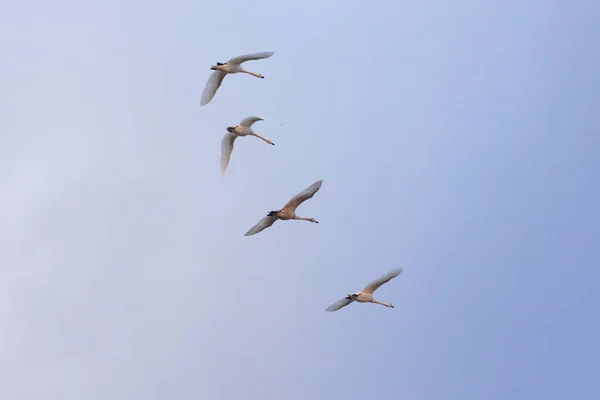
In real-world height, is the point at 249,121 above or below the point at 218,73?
below

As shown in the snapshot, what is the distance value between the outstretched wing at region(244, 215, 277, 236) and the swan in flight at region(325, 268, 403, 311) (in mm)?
5129

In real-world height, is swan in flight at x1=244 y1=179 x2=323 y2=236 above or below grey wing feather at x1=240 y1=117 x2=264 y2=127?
below

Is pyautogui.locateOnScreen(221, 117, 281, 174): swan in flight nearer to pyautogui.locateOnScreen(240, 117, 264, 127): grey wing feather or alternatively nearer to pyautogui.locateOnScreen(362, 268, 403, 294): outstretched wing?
pyautogui.locateOnScreen(240, 117, 264, 127): grey wing feather

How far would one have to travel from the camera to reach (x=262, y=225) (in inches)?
2354

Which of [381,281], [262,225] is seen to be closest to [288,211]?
[262,225]

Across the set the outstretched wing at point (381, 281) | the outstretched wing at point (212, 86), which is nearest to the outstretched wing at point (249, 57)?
the outstretched wing at point (212, 86)

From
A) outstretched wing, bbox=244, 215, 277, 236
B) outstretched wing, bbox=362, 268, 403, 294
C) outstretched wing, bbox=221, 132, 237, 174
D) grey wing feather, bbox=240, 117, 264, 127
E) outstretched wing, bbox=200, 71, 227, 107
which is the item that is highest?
outstretched wing, bbox=200, 71, 227, 107

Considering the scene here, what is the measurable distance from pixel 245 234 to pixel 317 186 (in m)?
4.17

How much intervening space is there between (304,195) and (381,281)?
6.91 metres

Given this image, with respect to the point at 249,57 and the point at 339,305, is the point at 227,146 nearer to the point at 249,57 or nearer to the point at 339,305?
the point at 249,57

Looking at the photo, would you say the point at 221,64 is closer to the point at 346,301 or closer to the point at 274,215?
the point at 274,215

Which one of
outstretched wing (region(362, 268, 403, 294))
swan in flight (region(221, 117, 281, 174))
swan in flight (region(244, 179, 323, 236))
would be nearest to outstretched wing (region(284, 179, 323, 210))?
swan in flight (region(244, 179, 323, 236))

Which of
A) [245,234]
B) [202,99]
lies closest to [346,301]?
[245,234]

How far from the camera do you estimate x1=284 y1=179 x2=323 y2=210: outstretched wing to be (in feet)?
190
